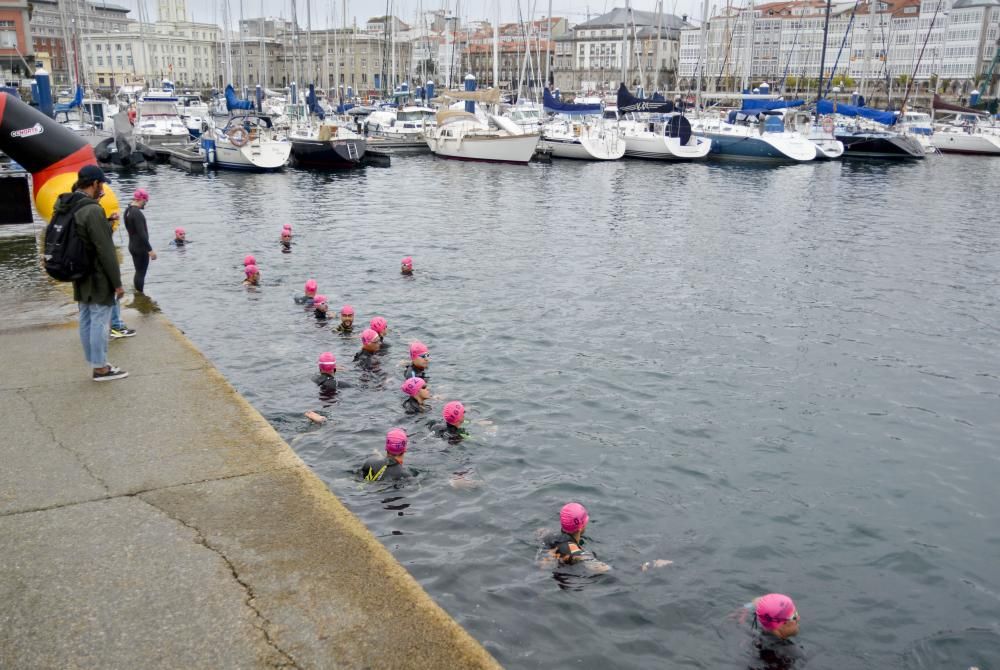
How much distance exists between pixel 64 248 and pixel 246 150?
37695 millimetres

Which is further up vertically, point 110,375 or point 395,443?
point 110,375

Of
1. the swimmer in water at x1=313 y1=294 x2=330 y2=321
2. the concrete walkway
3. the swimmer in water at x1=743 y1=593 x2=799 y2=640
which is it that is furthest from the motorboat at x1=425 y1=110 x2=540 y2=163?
the swimmer in water at x1=743 y1=593 x2=799 y2=640

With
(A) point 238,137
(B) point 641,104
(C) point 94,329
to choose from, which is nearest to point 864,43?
(B) point 641,104

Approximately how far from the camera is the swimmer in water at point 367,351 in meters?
13.6

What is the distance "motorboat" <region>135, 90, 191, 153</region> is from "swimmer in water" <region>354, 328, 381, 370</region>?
43872 millimetres

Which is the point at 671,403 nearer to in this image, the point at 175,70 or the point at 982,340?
the point at 982,340

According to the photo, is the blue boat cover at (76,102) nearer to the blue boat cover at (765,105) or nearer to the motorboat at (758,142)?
the motorboat at (758,142)

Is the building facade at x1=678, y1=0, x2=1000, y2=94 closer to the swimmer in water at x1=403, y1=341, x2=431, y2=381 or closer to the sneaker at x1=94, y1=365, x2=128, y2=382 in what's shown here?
the swimmer in water at x1=403, y1=341, x2=431, y2=381

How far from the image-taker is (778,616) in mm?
6953

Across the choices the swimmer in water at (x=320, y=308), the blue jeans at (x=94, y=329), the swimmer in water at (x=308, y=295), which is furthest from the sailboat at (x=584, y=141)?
the blue jeans at (x=94, y=329)

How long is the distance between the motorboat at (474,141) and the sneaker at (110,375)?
44.4 m

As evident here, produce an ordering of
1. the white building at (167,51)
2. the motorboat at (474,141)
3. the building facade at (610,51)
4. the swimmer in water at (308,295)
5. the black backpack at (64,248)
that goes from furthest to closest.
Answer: the building facade at (610,51)
the white building at (167,51)
the motorboat at (474,141)
the swimmer in water at (308,295)
the black backpack at (64,248)

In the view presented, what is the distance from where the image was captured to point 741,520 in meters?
9.37

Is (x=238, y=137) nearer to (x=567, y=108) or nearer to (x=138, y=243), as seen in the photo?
(x=567, y=108)
